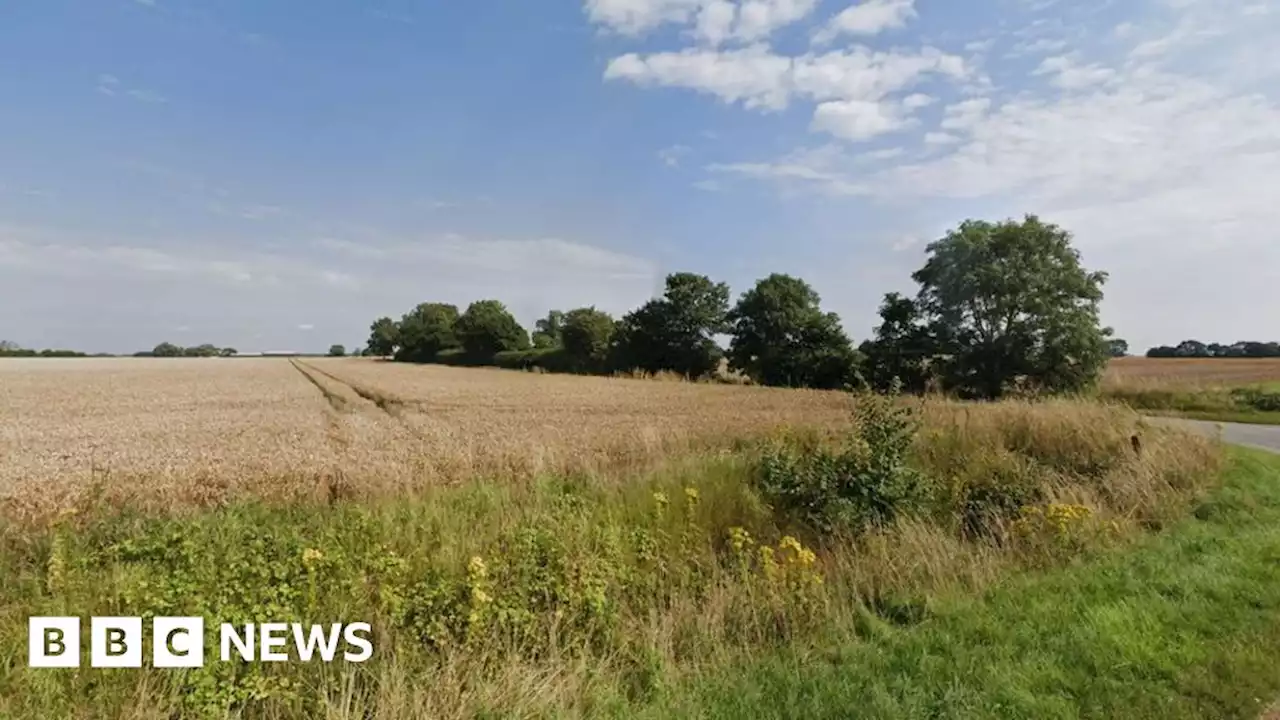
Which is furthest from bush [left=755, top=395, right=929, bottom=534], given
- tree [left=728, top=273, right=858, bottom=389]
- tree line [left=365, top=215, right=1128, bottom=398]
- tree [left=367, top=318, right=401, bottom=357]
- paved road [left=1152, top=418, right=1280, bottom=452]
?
tree [left=367, top=318, right=401, bottom=357]

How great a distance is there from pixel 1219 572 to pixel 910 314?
37.5 m

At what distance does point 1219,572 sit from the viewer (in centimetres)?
641

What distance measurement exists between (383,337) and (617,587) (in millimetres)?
149148

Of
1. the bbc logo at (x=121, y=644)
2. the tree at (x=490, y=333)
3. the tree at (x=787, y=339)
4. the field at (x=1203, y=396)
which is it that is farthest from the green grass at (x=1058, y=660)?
the tree at (x=490, y=333)

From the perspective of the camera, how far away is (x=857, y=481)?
946cm

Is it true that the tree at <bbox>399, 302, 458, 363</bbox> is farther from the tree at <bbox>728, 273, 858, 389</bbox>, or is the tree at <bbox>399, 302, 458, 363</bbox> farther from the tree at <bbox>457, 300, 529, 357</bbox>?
the tree at <bbox>728, 273, 858, 389</bbox>

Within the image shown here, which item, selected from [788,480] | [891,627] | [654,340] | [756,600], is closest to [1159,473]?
[788,480]

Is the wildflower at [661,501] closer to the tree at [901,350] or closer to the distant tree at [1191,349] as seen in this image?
the tree at [901,350]

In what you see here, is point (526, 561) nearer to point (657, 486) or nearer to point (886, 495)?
point (657, 486)

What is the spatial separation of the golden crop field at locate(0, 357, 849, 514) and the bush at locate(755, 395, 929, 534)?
3667mm

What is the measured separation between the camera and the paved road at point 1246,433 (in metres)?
16.1

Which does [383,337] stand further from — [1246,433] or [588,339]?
[1246,433]

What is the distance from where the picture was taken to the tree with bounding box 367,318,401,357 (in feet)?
459

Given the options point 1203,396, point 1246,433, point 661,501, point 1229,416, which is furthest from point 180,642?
point 1203,396
